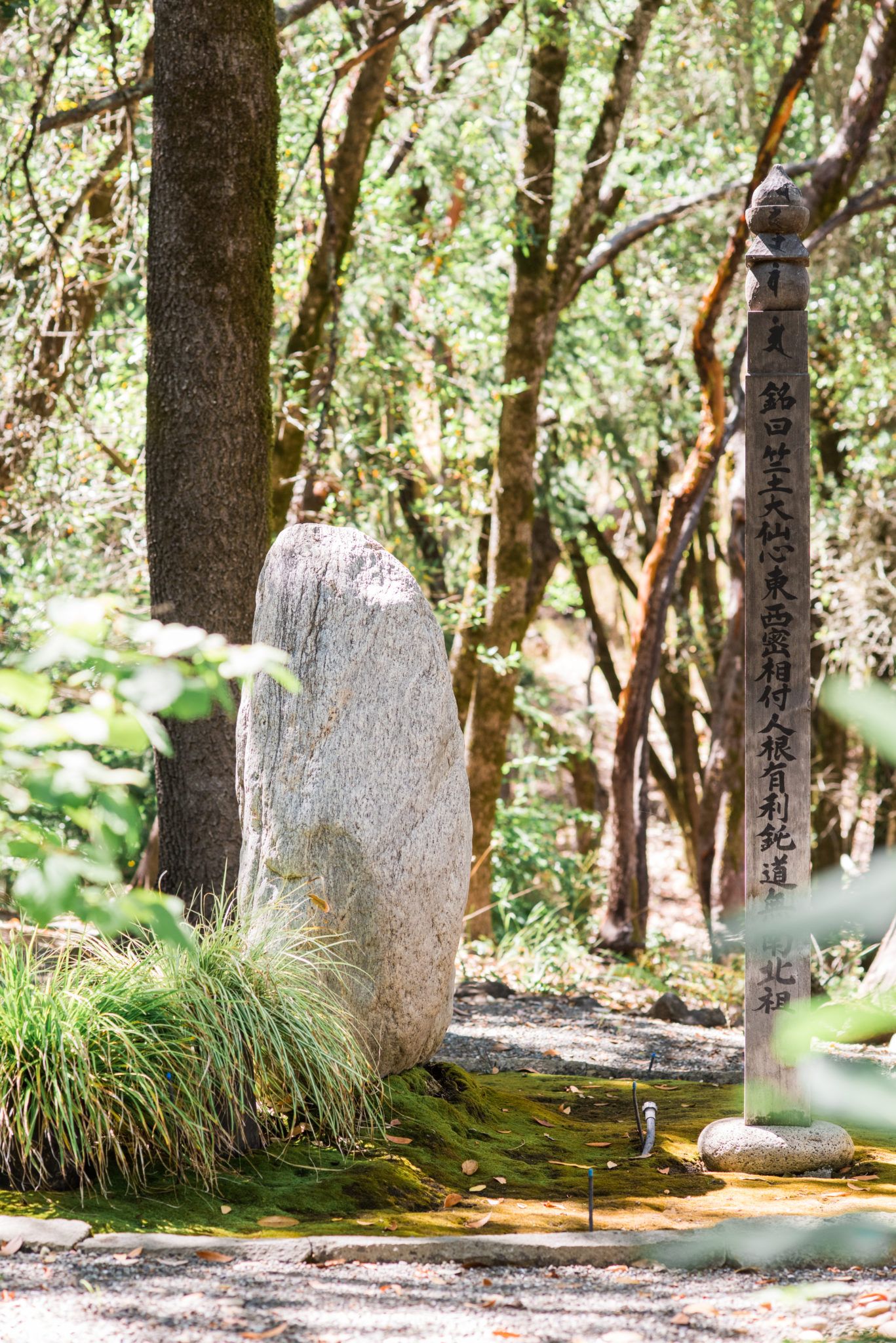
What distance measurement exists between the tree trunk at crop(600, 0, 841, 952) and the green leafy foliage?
842 cm

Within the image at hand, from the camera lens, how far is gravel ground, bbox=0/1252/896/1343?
261cm

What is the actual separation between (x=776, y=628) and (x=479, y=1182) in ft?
7.34

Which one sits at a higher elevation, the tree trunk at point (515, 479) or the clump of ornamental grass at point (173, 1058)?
the tree trunk at point (515, 479)

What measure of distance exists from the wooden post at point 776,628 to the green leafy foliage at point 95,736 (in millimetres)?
3275

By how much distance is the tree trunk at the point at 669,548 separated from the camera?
9234 millimetres

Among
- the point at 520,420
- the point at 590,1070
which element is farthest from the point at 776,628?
the point at 520,420

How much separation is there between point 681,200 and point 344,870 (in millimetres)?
7942

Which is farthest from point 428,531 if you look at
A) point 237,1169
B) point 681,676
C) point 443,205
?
point 237,1169

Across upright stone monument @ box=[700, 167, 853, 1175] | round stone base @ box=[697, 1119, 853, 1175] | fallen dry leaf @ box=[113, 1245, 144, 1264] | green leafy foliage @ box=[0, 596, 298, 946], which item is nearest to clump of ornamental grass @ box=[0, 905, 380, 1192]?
fallen dry leaf @ box=[113, 1245, 144, 1264]

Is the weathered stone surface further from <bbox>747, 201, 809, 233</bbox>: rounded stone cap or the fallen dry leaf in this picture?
<bbox>747, 201, 809, 233</bbox>: rounded stone cap

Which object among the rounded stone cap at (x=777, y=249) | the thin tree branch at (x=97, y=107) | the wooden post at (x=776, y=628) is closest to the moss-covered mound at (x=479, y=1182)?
the wooden post at (x=776, y=628)

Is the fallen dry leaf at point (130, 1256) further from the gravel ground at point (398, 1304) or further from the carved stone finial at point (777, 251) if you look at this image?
the carved stone finial at point (777, 251)

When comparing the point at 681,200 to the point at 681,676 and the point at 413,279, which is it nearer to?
the point at 413,279

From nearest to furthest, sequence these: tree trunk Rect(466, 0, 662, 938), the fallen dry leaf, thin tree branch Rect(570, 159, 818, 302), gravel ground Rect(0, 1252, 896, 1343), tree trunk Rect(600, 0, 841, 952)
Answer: gravel ground Rect(0, 1252, 896, 1343) < the fallen dry leaf < tree trunk Rect(466, 0, 662, 938) < tree trunk Rect(600, 0, 841, 952) < thin tree branch Rect(570, 159, 818, 302)
